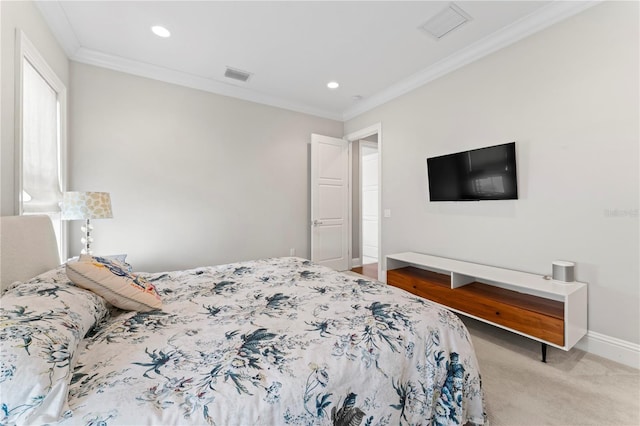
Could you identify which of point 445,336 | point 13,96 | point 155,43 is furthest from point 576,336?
point 155,43

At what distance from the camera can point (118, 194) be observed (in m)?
3.14

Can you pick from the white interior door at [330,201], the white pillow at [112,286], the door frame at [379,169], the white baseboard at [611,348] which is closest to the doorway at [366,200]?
the door frame at [379,169]

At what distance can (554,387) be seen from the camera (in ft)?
5.88

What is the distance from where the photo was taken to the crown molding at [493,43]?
2.27 m

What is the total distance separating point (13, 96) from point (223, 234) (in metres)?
2.35

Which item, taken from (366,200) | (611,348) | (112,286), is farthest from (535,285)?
(366,200)

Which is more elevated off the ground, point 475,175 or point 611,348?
point 475,175

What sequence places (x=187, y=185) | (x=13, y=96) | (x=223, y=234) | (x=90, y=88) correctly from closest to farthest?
(x=13, y=96), (x=90, y=88), (x=187, y=185), (x=223, y=234)

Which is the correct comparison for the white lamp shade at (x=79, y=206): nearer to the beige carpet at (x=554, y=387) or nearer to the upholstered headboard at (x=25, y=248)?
the upholstered headboard at (x=25, y=248)

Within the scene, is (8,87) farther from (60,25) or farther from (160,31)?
(160,31)

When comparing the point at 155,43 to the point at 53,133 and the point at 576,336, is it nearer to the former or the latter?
the point at 53,133

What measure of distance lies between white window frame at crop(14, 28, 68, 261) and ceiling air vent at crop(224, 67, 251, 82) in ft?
5.38

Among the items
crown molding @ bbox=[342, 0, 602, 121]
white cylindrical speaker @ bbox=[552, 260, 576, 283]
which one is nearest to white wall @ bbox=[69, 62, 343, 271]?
crown molding @ bbox=[342, 0, 602, 121]

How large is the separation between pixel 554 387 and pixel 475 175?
1.89 meters
